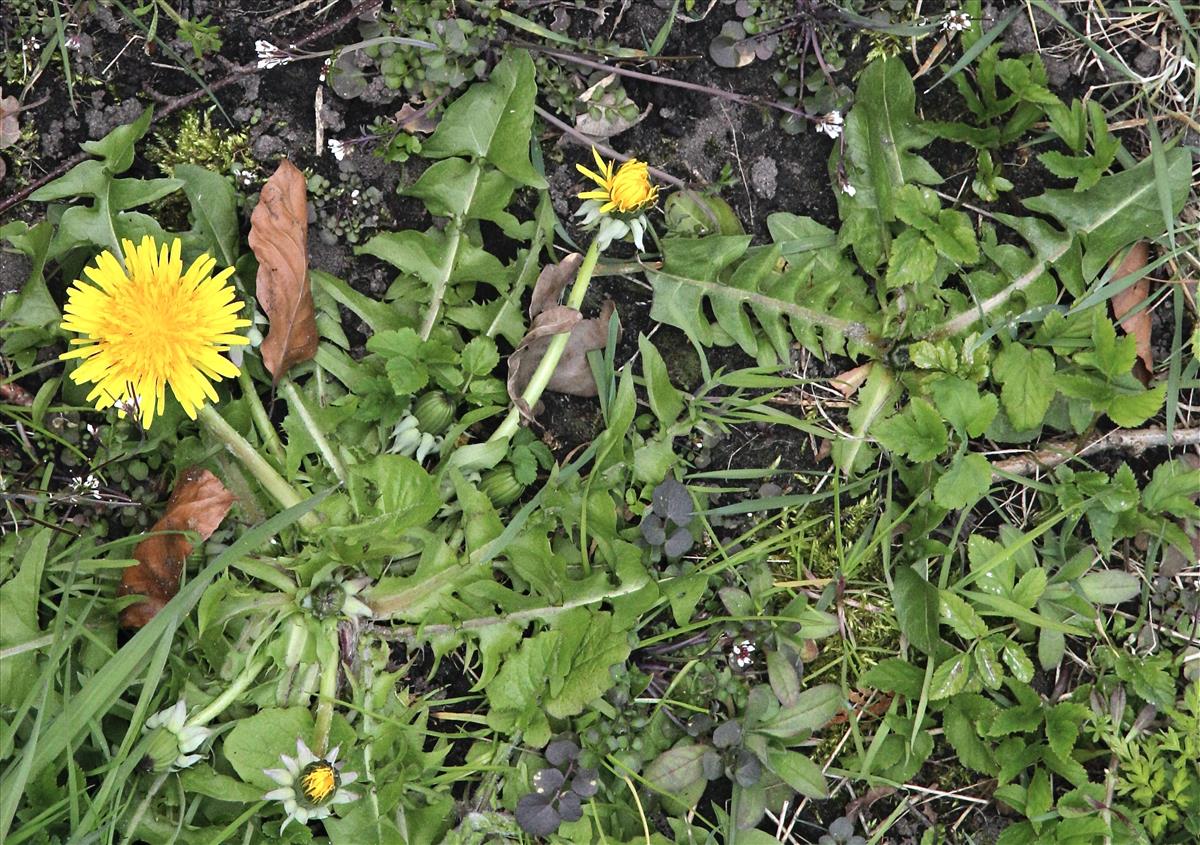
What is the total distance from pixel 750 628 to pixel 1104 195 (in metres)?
1.52

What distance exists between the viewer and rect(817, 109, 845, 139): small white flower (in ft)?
8.48

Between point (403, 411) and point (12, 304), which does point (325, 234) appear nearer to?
point (403, 411)

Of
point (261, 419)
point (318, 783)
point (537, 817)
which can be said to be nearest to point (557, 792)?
point (537, 817)

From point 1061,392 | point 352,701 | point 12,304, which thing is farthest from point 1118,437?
point 12,304

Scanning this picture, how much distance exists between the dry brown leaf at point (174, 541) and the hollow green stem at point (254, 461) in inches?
3.5

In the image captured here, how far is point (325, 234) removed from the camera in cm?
254

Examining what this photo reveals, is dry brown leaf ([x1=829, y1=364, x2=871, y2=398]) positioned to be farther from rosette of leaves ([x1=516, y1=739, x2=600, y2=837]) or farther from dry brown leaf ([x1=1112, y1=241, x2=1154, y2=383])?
rosette of leaves ([x1=516, y1=739, x2=600, y2=837])

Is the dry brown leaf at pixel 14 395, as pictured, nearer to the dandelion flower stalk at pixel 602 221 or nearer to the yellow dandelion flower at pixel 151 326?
the yellow dandelion flower at pixel 151 326

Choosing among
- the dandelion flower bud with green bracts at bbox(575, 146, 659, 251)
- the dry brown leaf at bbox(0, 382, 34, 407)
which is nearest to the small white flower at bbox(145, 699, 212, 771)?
the dry brown leaf at bbox(0, 382, 34, 407)

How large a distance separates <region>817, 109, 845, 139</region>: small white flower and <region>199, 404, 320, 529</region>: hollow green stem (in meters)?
1.70

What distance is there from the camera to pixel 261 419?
2.39m

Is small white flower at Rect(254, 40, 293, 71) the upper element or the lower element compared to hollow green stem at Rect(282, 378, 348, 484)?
upper

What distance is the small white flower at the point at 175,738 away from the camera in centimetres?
222

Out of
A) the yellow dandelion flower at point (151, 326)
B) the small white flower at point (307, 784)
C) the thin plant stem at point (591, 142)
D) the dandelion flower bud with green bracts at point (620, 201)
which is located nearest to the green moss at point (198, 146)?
the yellow dandelion flower at point (151, 326)
